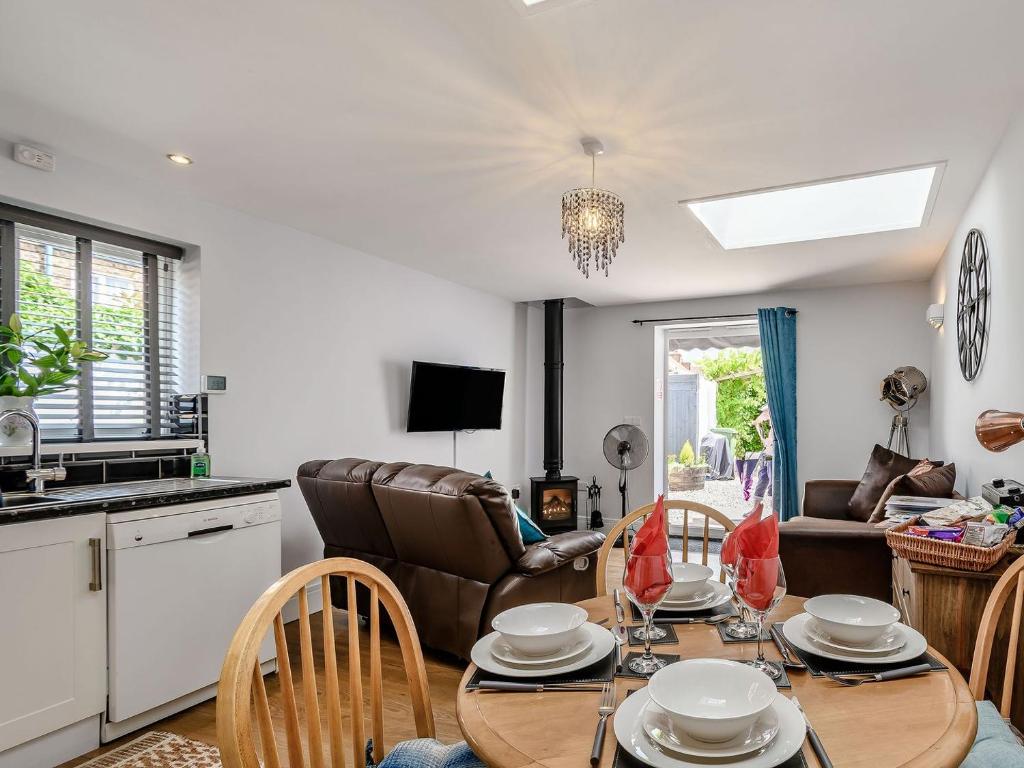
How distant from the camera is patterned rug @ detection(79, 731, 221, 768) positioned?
215 cm

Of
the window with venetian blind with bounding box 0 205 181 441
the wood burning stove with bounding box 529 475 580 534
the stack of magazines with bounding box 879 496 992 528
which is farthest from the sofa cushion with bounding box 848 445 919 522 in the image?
the window with venetian blind with bounding box 0 205 181 441

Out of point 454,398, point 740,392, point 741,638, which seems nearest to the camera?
point 741,638

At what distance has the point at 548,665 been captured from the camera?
114 cm

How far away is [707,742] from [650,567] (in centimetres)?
32

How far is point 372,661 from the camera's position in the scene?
4.17ft

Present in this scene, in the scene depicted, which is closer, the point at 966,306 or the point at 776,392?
the point at 966,306

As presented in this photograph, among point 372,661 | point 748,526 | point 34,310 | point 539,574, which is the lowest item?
point 539,574

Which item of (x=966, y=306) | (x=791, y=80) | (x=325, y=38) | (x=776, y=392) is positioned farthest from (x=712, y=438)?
(x=325, y=38)

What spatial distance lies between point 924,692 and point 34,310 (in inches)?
134

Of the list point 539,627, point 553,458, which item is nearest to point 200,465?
point 539,627

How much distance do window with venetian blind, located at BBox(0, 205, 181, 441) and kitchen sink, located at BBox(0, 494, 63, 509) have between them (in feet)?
1.77

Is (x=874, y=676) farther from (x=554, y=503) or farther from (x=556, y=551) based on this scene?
(x=554, y=503)

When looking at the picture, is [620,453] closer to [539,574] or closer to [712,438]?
[712,438]

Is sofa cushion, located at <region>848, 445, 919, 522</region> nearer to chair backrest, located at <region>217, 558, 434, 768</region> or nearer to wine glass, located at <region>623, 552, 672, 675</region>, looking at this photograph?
wine glass, located at <region>623, 552, 672, 675</region>
